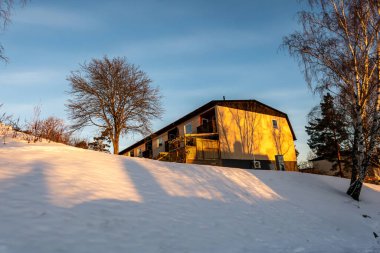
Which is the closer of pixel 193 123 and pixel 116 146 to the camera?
pixel 116 146

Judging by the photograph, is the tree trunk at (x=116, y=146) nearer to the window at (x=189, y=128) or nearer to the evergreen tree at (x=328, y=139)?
the window at (x=189, y=128)

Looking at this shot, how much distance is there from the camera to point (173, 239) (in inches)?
201

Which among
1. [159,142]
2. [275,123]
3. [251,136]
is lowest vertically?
[159,142]

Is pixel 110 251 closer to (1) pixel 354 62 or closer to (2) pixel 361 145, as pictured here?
(2) pixel 361 145

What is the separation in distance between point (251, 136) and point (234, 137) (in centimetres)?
257

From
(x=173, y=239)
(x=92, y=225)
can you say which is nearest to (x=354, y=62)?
(x=173, y=239)

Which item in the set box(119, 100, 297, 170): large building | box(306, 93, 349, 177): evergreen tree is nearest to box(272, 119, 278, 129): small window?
box(119, 100, 297, 170): large building

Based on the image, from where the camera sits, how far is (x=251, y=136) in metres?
29.4

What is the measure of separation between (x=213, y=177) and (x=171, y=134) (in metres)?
24.5

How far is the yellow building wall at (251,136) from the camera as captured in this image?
27297 millimetres

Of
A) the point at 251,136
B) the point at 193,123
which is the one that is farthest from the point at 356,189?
the point at 193,123

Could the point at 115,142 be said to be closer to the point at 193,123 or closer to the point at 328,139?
the point at 193,123

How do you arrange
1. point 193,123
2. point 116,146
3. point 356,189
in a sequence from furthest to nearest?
point 193,123 → point 116,146 → point 356,189

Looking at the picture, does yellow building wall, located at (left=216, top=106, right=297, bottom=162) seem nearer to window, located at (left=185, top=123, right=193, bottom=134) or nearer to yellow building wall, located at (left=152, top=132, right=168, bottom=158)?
window, located at (left=185, top=123, right=193, bottom=134)
